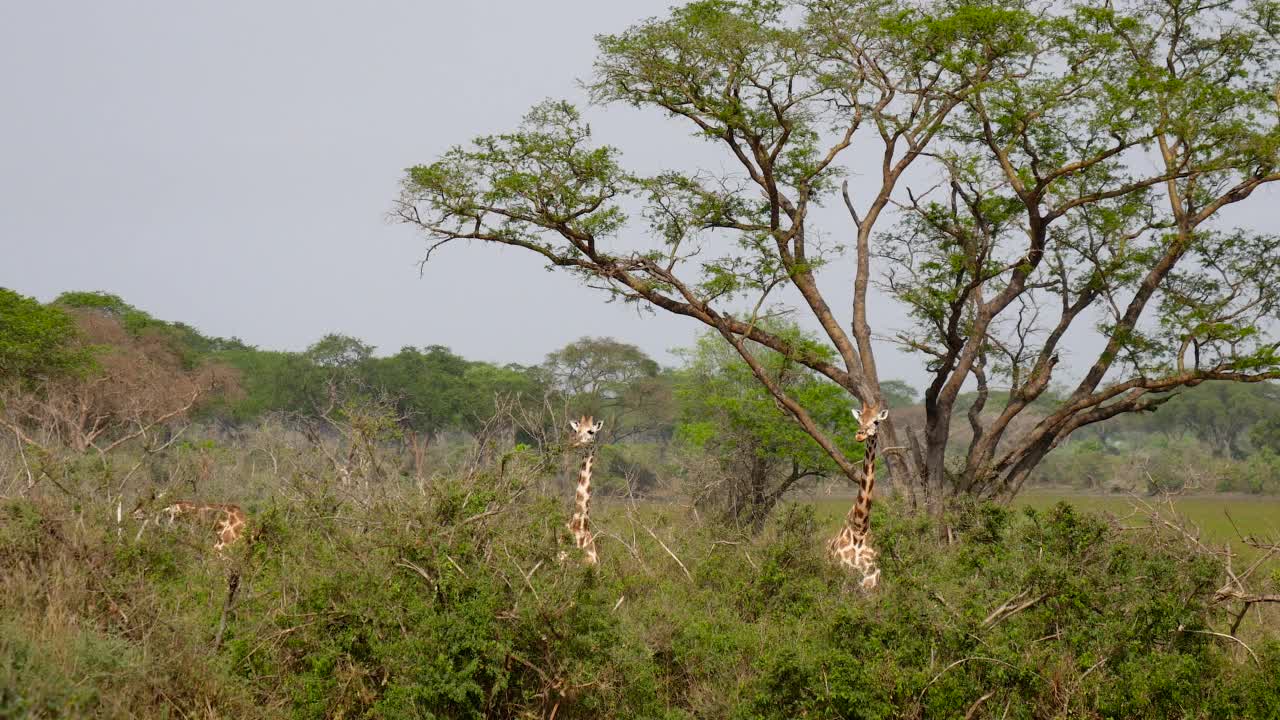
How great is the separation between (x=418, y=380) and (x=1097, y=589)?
94.5 ft

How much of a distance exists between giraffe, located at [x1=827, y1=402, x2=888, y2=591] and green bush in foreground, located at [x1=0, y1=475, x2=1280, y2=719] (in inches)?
92.5

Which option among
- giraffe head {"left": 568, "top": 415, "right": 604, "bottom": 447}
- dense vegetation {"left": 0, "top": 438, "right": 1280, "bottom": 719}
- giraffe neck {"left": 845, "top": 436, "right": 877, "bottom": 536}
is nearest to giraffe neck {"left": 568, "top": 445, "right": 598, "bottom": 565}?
giraffe head {"left": 568, "top": 415, "right": 604, "bottom": 447}

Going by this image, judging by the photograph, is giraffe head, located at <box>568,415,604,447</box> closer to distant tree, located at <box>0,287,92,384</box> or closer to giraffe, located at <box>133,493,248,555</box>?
giraffe, located at <box>133,493,248,555</box>

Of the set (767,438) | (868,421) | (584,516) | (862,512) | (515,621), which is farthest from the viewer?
(767,438)

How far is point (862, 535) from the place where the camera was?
384 inches

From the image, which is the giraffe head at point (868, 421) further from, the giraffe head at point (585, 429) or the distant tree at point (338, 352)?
the distant tree at point (338, 352)

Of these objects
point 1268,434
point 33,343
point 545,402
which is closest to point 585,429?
point 545,402

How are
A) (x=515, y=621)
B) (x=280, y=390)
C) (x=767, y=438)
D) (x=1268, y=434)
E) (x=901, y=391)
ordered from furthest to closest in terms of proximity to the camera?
(x=901, y=391) < (x=1268, y=434) < (x=280, y=390) < (x=767, y=438) < (x=515, y=621)

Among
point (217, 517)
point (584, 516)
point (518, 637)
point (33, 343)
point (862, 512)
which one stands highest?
point (33, 343)

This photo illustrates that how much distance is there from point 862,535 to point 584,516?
2.41 m

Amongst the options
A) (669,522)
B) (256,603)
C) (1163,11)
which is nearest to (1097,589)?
(256,603)

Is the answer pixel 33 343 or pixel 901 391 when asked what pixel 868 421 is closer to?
pixel 33 343

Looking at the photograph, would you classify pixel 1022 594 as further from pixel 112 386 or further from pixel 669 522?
pixel 112 386

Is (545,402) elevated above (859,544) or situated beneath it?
elevated above
